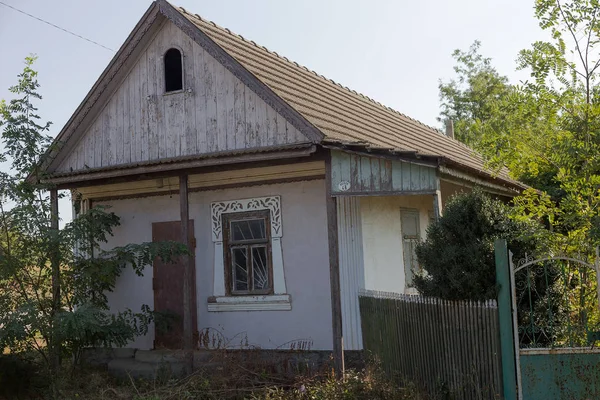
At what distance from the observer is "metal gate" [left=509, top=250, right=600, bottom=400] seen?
670 cm

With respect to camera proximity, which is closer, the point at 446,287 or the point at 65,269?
the point at 446,287

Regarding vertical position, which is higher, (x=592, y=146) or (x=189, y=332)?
(x=592, y=146)

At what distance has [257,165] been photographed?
33.7 feet

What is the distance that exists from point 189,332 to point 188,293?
22.7 inches

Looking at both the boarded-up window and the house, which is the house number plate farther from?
the boarded-up window

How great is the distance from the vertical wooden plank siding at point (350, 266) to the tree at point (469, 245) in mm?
2215

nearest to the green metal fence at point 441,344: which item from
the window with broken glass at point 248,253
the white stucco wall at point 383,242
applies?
the white stucco wall at point 383,242

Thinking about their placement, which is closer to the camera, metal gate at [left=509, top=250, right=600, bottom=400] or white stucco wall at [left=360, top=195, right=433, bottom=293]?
metal gate at [left=509, top=250, right=600, bottom=400]

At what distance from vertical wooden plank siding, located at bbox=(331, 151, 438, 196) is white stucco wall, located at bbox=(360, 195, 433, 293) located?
1.39 m

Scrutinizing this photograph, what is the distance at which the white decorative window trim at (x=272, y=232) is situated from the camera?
10820mm

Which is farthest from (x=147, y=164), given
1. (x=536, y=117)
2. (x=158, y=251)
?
(x=536, y=117)

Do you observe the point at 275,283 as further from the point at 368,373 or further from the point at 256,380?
the point at 368,373

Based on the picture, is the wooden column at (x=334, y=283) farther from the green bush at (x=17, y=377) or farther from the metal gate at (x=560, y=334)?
the green bush at (x=17, y=377)

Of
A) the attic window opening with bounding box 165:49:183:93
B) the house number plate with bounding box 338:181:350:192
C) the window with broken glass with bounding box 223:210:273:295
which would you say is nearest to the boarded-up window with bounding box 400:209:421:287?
the window with broken glass with bounding box 223:210:273:295
